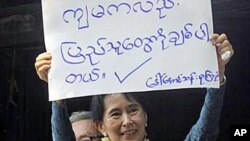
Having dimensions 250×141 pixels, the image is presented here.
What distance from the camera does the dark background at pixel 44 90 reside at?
198 centimetres

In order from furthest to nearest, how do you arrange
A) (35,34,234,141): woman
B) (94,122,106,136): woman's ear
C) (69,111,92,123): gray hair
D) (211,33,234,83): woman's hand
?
(69,111,92,123): gray hair → (94,122,106,136): woman's ear → (35,34,234,141): woman → (211,33,234,83): woman's hand

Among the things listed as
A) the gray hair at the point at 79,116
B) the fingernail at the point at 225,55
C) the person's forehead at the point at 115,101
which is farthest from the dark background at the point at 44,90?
the fingernail at the point at 225,55

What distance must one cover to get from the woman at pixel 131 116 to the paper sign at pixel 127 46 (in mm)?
81

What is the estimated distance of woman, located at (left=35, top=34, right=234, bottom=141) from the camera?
180 centimetres

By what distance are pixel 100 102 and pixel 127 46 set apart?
31 centimetres

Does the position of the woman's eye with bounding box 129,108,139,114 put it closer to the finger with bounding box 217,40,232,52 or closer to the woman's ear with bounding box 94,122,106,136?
the woman's ear with bounding box 94,122,106,136

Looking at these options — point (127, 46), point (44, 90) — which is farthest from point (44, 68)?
point (44, 90)

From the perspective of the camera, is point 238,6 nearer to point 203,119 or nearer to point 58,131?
point 203,119

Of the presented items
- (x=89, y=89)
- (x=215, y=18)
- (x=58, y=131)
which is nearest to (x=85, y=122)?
(x=58, y=131)

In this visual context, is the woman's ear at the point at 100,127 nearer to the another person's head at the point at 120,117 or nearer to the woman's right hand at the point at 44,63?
the another person's head at the point at 120,117

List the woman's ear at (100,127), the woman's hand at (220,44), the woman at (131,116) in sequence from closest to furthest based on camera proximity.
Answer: the woman's hand at (220,44), the woman at (131,116), the woman's ear at (100,127)

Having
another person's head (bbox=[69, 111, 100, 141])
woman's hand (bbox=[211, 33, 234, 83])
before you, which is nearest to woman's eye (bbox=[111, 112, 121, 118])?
another person's head (bbox=[69, 111, 100, 141])

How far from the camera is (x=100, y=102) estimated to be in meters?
1.95

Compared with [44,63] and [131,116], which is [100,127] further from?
[44,63]
